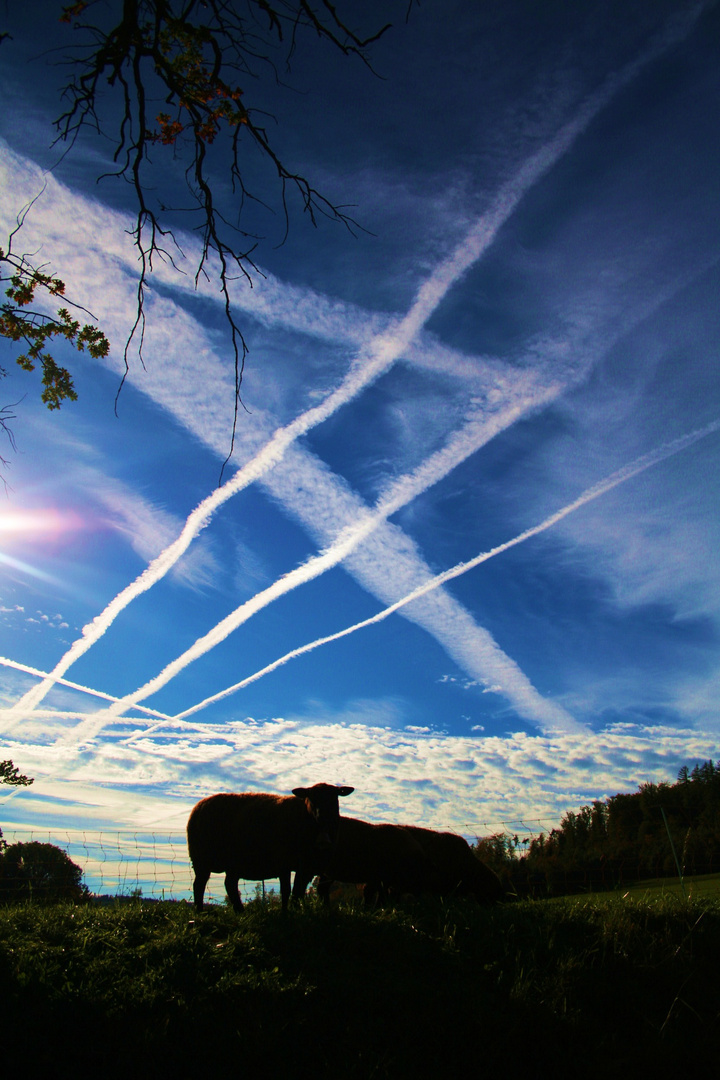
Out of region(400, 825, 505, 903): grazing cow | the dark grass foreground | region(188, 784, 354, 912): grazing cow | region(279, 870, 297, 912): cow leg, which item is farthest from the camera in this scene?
region(400, 825, 505, 903): grazing cow

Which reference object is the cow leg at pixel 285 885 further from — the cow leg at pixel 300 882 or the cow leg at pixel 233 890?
the cow leg at pixel 233 890

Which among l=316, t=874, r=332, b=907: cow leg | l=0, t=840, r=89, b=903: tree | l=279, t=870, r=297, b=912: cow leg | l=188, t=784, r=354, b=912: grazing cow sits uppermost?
l=188, t=784, r=354, b=912: grazing cow

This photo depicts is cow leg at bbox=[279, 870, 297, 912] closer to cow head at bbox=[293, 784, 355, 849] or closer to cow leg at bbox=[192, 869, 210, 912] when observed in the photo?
cow head at bbox=[293, 784, 355, 849]

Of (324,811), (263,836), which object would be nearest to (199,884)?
(263,836)

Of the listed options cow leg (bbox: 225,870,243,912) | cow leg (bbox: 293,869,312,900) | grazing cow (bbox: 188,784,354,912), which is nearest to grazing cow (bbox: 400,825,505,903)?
cow leg (bbox: 293,869,312,900)

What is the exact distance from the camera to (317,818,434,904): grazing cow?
12117mm

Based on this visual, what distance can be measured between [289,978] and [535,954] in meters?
3.00

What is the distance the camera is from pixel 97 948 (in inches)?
279

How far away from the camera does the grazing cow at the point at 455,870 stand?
40.6ft

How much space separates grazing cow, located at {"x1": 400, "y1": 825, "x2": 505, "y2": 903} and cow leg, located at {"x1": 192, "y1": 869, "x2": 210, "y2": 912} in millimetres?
4471

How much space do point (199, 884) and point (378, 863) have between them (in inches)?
146

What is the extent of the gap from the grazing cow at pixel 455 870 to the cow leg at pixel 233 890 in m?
3.89

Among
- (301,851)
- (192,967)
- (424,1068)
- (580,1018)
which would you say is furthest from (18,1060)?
(301,851)

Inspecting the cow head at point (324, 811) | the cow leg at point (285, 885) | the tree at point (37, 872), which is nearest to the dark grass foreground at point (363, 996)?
the cow leg at point (285, 885)
